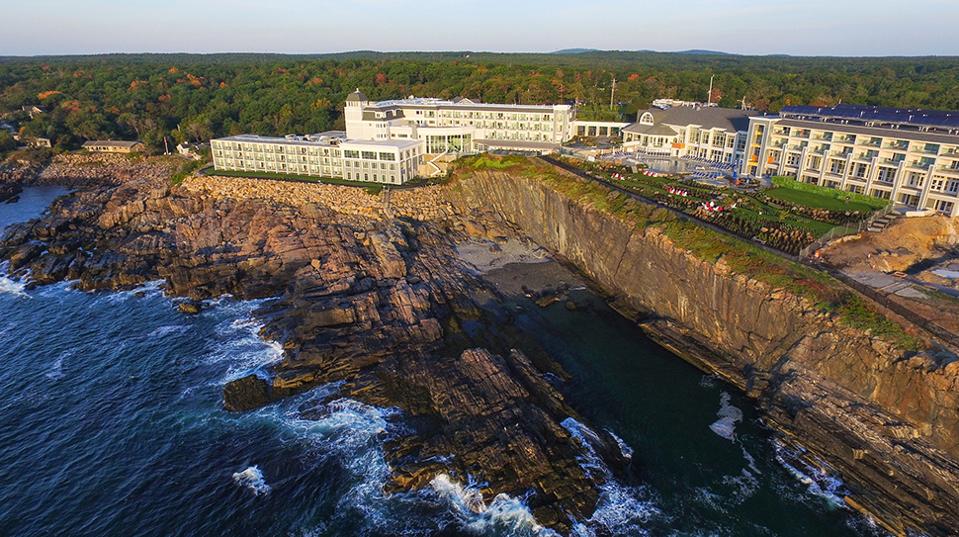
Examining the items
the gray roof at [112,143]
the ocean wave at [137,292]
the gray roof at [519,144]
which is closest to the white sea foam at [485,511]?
the ocean wave at [137,292]

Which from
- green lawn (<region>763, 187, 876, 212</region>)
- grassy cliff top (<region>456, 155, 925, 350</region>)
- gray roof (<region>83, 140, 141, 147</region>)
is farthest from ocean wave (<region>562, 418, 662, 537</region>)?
gray roof (<region>83, 140, 141, 147</region>)

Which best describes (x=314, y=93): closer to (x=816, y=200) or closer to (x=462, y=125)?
(x=462, y=125)

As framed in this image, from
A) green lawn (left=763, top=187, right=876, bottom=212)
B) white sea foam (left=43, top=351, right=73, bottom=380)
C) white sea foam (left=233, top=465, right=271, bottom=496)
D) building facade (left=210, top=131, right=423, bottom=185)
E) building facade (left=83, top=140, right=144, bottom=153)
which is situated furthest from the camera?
building facade (left=83, top=140, right=144, bottom=153)

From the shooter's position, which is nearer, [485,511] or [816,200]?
[485,511]

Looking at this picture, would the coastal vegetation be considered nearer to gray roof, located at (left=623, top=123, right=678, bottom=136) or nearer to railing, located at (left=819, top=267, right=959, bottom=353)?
gray roof, located at (left=623, top=123, right=678, bottom=136)

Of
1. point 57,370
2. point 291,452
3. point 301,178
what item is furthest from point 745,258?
point 301,178

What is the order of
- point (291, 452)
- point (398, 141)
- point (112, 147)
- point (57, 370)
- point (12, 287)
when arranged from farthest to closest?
point (112, 147) → point (398, 141) → point (12, 287) → point (57, 370) → point (291, 452)
